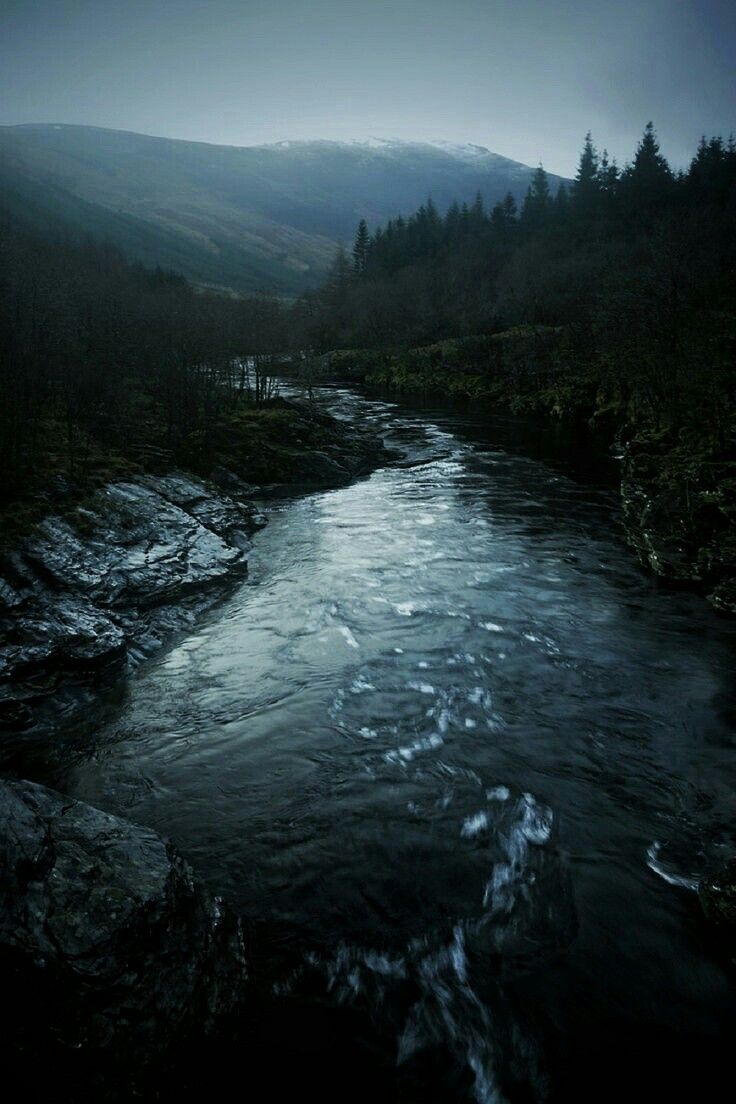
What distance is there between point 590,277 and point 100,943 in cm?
9719

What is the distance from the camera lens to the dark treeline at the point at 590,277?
39.3 metres

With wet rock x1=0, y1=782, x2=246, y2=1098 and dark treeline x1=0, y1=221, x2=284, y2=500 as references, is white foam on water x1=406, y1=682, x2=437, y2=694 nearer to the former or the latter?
wet rock x1=0, y1=782, x2=246, y2=1098

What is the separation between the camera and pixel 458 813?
32.9ft

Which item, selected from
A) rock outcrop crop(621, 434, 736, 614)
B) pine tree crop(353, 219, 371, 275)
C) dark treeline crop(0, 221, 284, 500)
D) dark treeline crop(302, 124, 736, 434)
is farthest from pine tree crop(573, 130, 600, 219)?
rock outcrop crop(621, 434, 736, 614)

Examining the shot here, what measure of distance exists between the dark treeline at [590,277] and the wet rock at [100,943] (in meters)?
34.2

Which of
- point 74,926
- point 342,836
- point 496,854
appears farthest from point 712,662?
point 74,926

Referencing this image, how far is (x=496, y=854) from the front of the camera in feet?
29.9

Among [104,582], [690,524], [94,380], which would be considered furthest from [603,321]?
[104,582]

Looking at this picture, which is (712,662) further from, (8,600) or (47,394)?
(47,394)

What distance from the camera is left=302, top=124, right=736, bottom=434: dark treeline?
39312mm

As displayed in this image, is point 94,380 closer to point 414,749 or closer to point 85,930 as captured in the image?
point 414,749

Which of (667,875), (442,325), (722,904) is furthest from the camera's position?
(442,325)

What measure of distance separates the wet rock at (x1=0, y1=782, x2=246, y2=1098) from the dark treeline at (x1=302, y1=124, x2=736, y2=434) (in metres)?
34.2

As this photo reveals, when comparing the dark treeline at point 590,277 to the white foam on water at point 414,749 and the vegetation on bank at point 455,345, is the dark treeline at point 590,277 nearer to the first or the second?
the vegetation on bank at point 455,345
